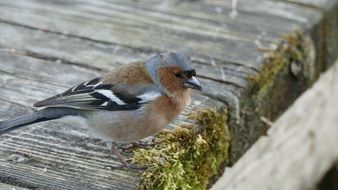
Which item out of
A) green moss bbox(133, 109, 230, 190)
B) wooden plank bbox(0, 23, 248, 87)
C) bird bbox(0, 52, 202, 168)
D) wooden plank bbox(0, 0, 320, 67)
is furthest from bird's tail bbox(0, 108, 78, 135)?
wooden plank bbox(0, 0, 320, 67)

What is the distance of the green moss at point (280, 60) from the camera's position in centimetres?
419

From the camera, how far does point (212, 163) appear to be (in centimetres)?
377

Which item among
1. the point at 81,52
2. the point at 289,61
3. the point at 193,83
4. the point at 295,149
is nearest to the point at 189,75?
the point at 193,83

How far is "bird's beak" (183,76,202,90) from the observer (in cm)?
379

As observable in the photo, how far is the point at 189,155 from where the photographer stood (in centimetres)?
358

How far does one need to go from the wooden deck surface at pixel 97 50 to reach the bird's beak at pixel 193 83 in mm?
192

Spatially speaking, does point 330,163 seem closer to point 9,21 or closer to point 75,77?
point 75,77

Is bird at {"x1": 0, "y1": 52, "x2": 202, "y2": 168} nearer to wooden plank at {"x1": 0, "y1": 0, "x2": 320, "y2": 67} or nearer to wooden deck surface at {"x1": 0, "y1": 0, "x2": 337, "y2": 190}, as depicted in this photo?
wooden deck surface at {"x1": 0, "y1": 0, "x2": 337, "y2": 190}

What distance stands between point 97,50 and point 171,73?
1.00 metres

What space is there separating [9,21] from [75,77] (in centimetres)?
100

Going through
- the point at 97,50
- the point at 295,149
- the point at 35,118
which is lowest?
the point at 295,149

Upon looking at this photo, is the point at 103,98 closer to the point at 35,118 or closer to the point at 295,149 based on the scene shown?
the point at 35,118

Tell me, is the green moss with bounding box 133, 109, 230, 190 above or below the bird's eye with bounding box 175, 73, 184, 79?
below

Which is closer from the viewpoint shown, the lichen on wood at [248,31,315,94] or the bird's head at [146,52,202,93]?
the bird's head at [146,52,202,93]
